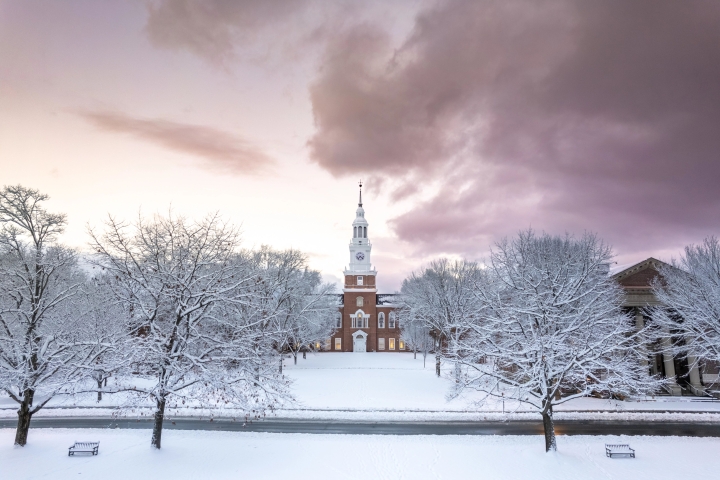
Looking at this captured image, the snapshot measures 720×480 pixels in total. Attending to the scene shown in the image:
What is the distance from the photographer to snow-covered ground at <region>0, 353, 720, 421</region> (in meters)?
24.6

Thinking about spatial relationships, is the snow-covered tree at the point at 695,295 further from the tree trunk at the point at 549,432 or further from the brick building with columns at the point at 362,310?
the brick building with columns at the point at 362,310

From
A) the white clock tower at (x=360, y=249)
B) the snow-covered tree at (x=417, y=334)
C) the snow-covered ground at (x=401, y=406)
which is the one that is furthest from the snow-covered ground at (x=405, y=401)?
the white clock tower at (x=360, y=249)

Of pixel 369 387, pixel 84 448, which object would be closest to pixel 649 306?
pixel 369 387

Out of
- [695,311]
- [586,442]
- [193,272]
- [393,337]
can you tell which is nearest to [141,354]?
[193,272]

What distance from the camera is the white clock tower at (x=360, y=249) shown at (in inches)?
3000

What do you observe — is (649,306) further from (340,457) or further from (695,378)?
(340,457)

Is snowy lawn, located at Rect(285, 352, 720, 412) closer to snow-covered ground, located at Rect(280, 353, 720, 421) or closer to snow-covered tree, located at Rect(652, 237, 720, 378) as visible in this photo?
snow-covered ground, located at Rect(280, 353, 720, 421)

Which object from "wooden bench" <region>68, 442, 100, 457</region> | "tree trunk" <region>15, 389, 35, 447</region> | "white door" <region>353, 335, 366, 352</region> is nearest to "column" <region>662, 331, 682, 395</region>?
"wooden bench" <region>68, 442, 100, 457</region>

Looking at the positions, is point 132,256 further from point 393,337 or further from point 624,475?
point 393,337

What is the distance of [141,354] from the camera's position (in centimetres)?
1476

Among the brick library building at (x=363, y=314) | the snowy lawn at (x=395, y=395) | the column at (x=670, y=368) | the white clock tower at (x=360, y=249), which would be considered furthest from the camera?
the white clock tower at (x=360, y=249)

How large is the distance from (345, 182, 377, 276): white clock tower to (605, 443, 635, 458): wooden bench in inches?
2329

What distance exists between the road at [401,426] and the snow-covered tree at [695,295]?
20.4ft

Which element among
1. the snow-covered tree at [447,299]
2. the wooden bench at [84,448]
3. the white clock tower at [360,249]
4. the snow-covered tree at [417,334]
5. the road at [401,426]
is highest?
the white clock tower at [360,249]
